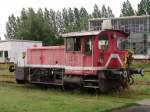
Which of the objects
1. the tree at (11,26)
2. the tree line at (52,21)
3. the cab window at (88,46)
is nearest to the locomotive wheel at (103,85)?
the cab window at (88,46)

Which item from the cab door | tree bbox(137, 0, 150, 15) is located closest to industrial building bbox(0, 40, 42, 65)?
the cab door

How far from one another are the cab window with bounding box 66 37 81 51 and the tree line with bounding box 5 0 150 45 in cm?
6651

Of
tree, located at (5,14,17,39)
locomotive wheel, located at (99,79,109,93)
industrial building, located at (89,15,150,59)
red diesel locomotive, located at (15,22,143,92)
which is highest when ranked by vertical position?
tree, located at (5,14,17,39)

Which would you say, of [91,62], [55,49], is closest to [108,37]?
[91,62]

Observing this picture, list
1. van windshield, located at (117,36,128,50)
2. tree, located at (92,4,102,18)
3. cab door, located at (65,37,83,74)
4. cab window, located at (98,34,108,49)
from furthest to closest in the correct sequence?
tree, located at (92,4,102,18) → van windshield, located at (117,36,128,50) → cab door, located at (65,37,83,74) → cab window, located at (98,34,108,49)

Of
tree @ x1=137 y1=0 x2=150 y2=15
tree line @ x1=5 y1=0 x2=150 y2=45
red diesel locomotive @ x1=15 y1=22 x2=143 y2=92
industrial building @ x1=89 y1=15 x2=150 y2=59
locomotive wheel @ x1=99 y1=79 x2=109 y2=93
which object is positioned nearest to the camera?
A: locomotive wheel @ x1=99 y1=79 x2=109 y2=93

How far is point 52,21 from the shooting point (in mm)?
112438

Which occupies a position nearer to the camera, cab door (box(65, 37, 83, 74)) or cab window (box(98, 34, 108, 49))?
cab window (box(98, 34, 108, 49))

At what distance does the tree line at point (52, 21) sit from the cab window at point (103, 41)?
221 ft

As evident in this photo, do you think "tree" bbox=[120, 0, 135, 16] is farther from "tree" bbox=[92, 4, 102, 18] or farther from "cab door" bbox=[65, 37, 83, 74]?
"cab door" bbox=[65, 37, 83, 74]

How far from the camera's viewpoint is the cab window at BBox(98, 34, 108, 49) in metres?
17.1

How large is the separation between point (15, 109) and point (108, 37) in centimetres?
642

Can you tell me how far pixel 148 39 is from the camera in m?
70.2

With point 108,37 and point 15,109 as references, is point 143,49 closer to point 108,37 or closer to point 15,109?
point 108,37
